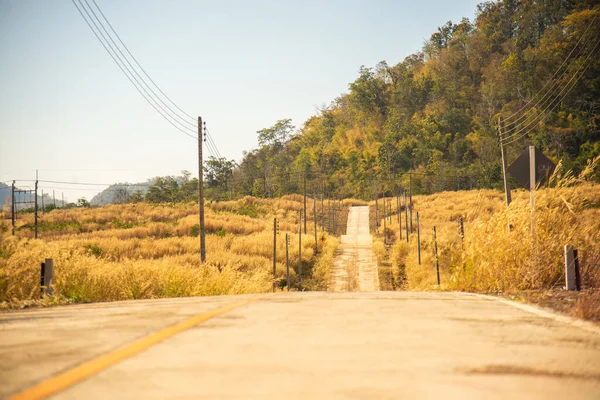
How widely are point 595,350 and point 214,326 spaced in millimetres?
3192

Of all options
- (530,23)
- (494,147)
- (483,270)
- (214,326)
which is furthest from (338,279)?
(530,23)

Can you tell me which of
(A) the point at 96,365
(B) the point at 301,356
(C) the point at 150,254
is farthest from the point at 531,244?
(C) the point at 150,254

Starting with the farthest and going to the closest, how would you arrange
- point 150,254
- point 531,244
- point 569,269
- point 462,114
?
point 462,114 → point 150,254 → point 531,244 → point 569,269

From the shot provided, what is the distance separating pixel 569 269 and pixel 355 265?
42.0 metres

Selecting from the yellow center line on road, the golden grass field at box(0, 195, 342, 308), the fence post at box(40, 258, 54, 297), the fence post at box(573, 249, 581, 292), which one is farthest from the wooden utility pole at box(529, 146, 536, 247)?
the fence post at box(40, 258, 54, 297)

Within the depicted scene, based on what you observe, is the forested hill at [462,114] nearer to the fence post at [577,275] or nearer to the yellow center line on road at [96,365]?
the fence post at [577,275]

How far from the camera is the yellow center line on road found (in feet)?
8.98

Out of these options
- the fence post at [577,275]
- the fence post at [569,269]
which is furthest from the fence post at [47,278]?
the fence post at [577,275]

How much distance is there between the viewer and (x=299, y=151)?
18675cm

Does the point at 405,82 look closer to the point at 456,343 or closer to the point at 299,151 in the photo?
the point at 299,151

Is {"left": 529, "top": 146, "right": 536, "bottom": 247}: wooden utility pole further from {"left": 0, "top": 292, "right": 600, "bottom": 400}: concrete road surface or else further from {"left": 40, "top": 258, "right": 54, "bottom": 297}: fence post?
{"left": 40, "top": 258, "right": 54, "bottom": 297}: fence post

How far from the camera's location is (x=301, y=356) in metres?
3.71

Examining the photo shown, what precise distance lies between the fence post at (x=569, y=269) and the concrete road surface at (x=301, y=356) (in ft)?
11.2

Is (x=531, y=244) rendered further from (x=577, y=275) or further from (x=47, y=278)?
(x=47, y=278)
